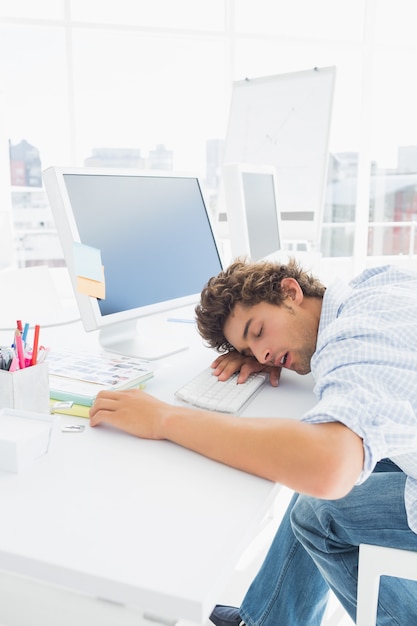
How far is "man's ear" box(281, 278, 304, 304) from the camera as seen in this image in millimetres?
1233

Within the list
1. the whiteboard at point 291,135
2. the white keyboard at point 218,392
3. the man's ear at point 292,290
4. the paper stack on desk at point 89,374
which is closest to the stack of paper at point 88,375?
the paper stack on desk at point 89,374

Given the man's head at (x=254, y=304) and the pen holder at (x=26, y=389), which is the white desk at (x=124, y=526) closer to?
the pen holder at (x=26, y=389)

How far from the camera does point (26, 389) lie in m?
0.94

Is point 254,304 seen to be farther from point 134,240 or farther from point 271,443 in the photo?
point 271,443

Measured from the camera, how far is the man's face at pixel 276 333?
3.82ft

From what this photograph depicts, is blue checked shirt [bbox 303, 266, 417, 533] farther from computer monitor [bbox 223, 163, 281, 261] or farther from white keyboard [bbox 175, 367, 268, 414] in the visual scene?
computer monitor [bbox 223, 163, 281, 261]

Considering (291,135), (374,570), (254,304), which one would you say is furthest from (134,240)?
(291,135)

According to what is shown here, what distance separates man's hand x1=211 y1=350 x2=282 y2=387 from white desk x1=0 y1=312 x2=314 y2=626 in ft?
1.04

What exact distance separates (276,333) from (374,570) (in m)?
0.45

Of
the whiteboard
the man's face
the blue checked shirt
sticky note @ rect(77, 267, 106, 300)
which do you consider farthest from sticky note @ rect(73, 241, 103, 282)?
the whiteboard

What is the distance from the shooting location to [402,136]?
220 inches

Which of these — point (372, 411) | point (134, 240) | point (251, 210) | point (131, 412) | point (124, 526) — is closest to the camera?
point (124, 526)

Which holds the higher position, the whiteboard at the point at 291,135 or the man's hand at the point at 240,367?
the whiteboard at the point at 291,135

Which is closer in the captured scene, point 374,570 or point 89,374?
point 374,570
